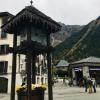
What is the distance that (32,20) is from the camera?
15625 millimetres

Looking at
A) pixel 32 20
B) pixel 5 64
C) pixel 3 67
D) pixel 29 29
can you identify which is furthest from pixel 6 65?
pixel 32 20

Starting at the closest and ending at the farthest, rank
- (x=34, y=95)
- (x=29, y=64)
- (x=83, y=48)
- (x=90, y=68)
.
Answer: (x=29, y=64) < (x=34, y=95) < (x=90, y=68) < (x=83, y=48)

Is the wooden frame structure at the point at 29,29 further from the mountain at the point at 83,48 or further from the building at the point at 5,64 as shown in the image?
the mountain at the point at 83,48

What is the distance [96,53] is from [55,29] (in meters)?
102

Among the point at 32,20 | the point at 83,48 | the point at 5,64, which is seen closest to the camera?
the point at 32,20

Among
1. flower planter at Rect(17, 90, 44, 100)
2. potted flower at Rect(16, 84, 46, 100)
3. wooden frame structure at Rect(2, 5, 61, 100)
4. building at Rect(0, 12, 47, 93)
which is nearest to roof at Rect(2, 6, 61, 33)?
wooden frame structure at Rect(2, 5, 61, 100)

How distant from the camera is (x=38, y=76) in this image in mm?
61844

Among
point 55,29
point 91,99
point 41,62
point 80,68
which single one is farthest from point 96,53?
point 55,29

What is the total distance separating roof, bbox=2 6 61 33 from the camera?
50.7 feet

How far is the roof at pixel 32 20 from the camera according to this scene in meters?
15.5

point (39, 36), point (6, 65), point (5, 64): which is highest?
point (5, 64)

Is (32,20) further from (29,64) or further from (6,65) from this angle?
(6,65)

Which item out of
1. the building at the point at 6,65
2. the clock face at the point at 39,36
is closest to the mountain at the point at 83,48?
the building at the point at 6,65

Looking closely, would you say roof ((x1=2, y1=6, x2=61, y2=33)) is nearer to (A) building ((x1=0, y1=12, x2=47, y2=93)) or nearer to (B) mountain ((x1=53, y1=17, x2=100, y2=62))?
(A) building ((x1=0, y1=12, x2=47, y2=93))
